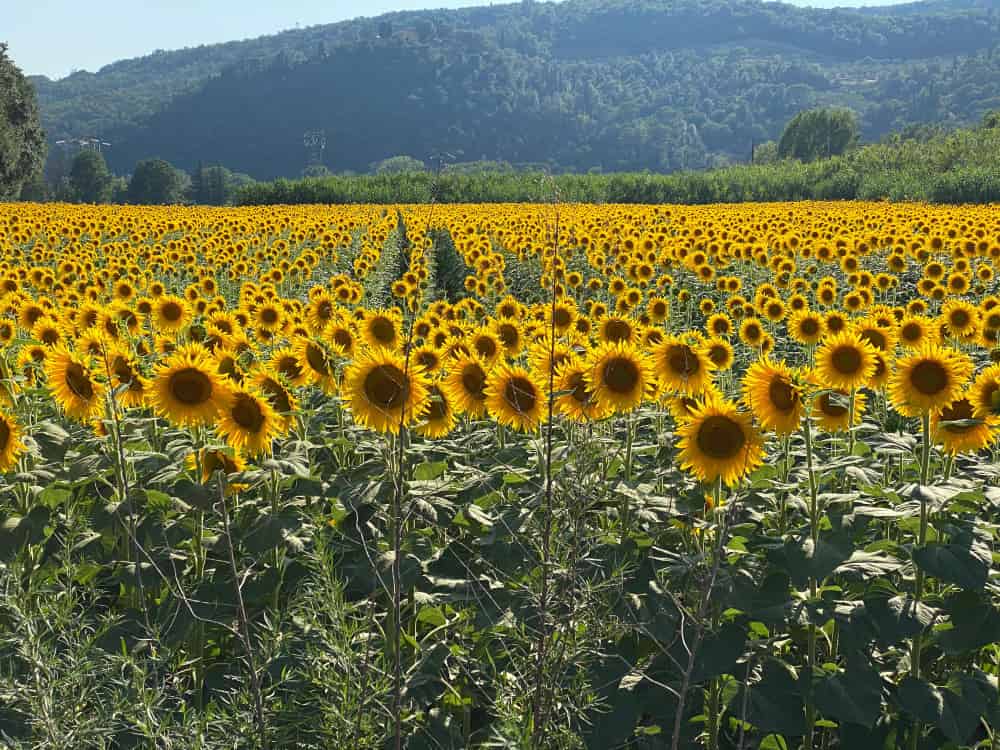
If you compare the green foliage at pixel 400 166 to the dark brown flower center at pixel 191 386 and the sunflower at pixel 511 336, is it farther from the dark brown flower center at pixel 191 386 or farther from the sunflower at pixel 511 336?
the dark brown flower center at pixel 191 386

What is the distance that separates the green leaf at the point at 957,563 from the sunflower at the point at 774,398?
2.61 feet

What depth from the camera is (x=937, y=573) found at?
9.71 feet

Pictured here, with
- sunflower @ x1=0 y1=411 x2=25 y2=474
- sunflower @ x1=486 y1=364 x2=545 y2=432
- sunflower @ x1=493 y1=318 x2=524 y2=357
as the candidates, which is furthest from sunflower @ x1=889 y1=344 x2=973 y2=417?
sunflower @ x1=0 y1=411 x2=25 y2=474

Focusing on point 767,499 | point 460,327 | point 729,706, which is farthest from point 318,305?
point 729,706

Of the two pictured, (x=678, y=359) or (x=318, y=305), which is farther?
(x=318, y=305)

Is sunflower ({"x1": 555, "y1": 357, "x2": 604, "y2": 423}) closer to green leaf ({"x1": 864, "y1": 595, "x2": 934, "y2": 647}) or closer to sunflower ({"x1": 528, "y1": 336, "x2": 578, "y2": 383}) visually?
sunflower ({"x1": 528, "y1": 336, "x2": 578, "y2": 383})

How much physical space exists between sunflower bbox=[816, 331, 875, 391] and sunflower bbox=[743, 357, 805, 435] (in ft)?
1.91

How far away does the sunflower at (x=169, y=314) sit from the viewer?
7.77 metres

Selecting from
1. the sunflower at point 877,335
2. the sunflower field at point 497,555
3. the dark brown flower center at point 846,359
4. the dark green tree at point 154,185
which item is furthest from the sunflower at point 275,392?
the dark green tree at point 154,185

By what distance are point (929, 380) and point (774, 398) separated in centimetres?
73

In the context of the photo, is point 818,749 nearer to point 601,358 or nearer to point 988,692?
point 988,692

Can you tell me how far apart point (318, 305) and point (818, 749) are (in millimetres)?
4581

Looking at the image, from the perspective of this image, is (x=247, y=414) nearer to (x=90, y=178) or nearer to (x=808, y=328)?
(x=808, y=328)

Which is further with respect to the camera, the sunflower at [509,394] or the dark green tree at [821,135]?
the dark green tree at [821,135]
